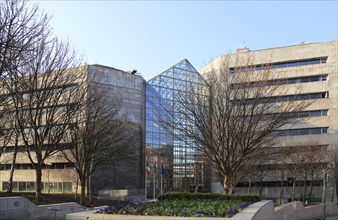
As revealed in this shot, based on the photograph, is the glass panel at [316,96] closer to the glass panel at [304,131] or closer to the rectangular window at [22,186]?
the glass panel at [304,131]

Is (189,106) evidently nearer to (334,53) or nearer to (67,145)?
(67,145)

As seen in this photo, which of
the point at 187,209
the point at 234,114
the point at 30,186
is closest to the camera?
the point at 187,209

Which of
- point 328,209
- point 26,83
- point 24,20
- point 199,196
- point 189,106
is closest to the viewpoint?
point 24,20

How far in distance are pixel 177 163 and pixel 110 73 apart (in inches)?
646

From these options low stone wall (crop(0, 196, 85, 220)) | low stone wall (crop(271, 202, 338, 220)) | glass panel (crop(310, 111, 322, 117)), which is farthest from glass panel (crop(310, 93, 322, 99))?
low stone wall (crop(0, 196, 85, 220))

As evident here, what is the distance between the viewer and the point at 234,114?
21.6 meters

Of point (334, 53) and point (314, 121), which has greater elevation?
point (334, 53)

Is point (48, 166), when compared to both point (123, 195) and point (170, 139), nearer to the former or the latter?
point (170, 139)

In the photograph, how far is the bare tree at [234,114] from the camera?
21.5m

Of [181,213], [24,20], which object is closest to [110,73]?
[24,20]

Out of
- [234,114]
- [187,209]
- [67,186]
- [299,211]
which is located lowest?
[67,186]

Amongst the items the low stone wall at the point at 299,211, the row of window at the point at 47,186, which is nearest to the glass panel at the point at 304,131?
the low stone wall at the point at 299,211

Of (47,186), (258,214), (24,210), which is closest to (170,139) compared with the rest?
(47,186)

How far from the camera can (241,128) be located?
70.4 ft
